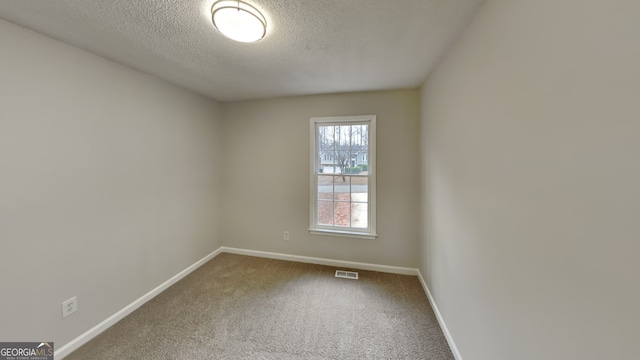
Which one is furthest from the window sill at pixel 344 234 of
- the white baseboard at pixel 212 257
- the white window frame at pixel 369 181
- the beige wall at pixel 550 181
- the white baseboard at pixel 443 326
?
the beige wall at pixel 550 181

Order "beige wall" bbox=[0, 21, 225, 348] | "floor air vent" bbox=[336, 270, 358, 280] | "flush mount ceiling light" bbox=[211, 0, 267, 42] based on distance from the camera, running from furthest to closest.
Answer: "floor air vent" bbox=[336, 270, 358, 280] → "beige wall" bbox=[0, 21, 225, 348] → "flush mount ceiling light" bbox=[211, 0, 267, 42]

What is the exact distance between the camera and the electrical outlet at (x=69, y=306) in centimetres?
160

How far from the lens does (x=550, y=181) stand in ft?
2.56

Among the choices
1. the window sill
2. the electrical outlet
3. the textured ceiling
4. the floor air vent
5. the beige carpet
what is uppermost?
the textured ceiling

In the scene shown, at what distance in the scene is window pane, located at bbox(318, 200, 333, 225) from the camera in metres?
3.06

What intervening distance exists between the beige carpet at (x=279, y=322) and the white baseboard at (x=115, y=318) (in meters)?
0.05

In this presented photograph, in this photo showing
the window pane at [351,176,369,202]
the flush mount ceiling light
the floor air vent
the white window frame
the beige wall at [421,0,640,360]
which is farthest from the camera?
the window pane at [351,176,369,202]

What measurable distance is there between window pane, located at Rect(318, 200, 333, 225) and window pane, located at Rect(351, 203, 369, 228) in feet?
1.04

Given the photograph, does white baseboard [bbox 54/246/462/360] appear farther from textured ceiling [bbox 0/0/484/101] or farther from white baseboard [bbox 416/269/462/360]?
textured ceiling [bbox 0/0/484/101]

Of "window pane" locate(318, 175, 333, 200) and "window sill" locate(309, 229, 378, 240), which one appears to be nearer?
"window sill" locate(309, 229, 378, 240)

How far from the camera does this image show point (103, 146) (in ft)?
6.02

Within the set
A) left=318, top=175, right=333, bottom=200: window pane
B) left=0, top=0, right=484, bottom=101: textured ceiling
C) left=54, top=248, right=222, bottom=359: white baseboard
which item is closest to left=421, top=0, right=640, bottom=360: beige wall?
left=0, top=0, right=484, bottom=101: textured ceiling

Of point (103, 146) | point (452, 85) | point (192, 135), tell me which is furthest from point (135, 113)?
point (452, 85)

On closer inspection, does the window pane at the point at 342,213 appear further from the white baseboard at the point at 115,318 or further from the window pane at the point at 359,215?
the white baseboard at the point at 115,318
